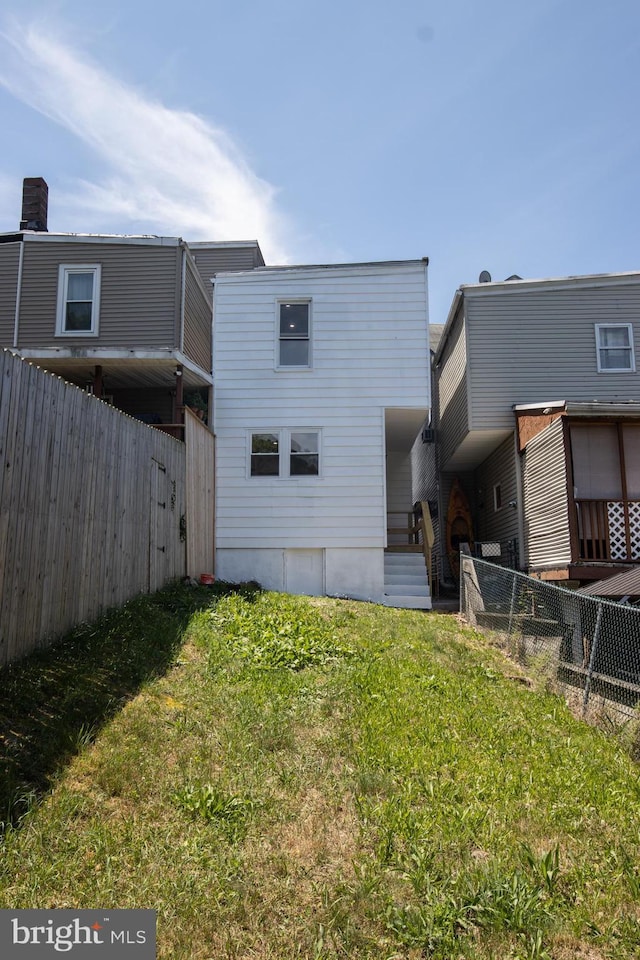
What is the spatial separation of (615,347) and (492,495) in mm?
4829

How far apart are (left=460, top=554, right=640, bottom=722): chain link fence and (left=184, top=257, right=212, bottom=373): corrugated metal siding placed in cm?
753

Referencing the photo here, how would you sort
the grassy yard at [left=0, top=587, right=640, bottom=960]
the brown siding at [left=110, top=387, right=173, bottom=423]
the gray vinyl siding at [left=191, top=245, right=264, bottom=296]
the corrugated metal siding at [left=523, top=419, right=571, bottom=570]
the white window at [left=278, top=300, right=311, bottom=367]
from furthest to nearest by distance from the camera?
the gray vinyl siding at [left=191, top=245, right=264, bottom=296]
the brown siding at [left=110, top=387, right=173, bottom=423]
the white window at [left=278, top=300, right=311, bottom=367]
the corrugated metal siding at [left=523, top=419, right=571, bottom=570]
the grassy yard at [left=0, top=587, right=640, bottom=960]

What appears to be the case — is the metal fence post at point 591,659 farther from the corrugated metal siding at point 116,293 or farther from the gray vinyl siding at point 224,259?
the gray vinyl siding at point 224,259

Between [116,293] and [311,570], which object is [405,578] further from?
[116,293]

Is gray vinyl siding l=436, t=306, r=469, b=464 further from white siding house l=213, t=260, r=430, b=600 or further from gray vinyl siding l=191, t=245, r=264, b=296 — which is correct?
gray vinyl siding l=191, t=245, r=264, b=296

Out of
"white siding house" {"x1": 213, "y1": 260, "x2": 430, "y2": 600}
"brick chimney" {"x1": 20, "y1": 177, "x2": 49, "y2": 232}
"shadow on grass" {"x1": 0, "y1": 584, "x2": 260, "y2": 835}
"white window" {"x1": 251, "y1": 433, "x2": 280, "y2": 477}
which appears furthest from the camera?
"brick chimney" {"x1": 20, "y1": 177, "x2": 49, "y2": 232}

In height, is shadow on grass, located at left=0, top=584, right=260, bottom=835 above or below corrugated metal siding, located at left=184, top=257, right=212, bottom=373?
below

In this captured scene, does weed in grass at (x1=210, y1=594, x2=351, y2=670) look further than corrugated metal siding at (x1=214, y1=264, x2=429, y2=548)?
No

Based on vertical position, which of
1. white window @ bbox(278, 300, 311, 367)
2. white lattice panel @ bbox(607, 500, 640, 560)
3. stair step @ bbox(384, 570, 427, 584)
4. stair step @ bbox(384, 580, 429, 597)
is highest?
white window @ bbox(278, 300, 311, 367)

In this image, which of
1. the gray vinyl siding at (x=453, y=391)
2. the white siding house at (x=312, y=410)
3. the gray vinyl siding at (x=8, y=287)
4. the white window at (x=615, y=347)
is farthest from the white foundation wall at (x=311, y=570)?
the white window at (x=615, y=347)

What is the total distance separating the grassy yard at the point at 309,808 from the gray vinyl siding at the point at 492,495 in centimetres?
986

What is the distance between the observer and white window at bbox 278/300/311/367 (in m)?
14.4

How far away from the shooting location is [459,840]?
151 inches

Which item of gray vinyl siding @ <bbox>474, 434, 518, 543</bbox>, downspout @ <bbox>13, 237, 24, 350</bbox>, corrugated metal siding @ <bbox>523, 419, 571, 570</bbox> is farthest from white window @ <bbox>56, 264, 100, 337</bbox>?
gray vinyl siding @ <bbox>474, 434, 518, 543</bbox>
